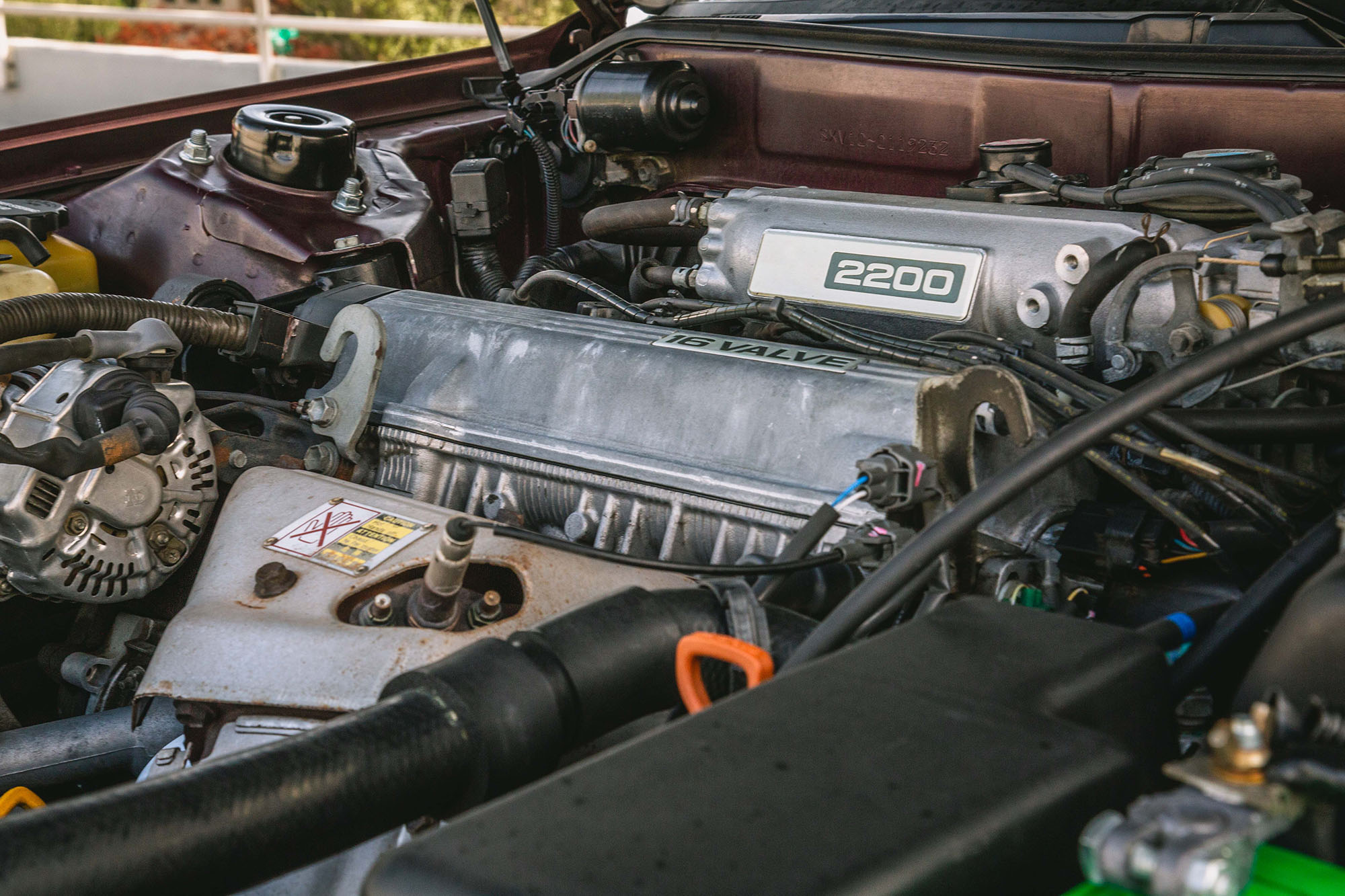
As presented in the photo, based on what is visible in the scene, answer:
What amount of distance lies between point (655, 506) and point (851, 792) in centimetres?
A: 77

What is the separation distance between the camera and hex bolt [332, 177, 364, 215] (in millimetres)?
2100

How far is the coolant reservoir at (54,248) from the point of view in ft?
6.10

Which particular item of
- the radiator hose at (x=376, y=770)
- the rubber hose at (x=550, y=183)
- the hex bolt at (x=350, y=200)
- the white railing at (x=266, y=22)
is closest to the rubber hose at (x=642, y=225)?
the rubber hose at (x=550, y=183)

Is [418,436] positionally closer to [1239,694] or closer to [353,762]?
[353,762]

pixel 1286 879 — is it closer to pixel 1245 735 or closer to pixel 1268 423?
pixel 1245 735

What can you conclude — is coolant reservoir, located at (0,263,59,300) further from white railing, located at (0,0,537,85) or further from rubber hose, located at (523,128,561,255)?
white railing, located at (0,0,537,85)

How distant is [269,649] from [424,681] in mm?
414

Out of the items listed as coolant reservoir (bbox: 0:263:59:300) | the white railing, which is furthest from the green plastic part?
the white railing

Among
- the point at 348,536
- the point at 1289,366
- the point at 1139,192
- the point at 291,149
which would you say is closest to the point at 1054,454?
the point at 1289,366

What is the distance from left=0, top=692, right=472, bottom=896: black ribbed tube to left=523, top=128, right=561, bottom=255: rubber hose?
4.93 ft

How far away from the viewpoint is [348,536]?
1.41 m

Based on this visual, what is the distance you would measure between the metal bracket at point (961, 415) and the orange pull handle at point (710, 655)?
0.44 meters

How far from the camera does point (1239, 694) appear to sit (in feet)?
2.75

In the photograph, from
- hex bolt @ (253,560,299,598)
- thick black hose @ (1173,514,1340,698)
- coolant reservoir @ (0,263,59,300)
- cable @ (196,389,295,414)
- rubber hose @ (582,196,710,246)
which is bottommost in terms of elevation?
hex bolt @ (253,560,299,598)
